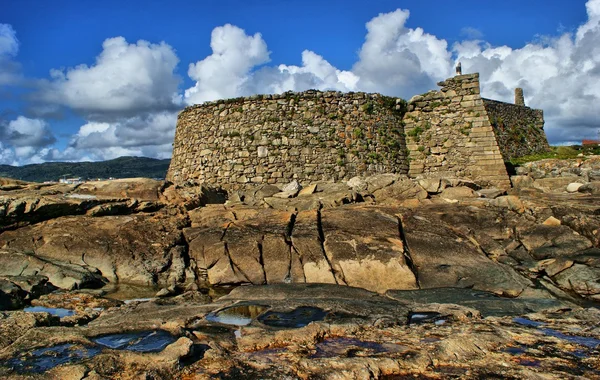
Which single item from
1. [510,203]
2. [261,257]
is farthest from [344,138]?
[261,257]

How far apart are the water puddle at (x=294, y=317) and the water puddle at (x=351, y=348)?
44.1 inches

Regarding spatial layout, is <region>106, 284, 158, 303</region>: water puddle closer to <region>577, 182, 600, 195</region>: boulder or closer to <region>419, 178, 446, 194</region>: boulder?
<region>419, 178, 446, 194</region>: boulder

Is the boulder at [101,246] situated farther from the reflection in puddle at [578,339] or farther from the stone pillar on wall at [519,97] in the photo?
the stone pillar on wall at [519,97]

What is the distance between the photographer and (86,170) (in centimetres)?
11281

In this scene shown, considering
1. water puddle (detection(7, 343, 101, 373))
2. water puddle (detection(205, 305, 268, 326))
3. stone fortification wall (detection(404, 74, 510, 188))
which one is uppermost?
stone fortification wall (detection(404, 74, 510, 188))

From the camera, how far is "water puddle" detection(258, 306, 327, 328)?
786 cm

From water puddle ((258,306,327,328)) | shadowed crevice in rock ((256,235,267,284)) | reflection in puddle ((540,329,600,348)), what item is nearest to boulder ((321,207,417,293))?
shadowed crevice in rock ((256,235,267,284))

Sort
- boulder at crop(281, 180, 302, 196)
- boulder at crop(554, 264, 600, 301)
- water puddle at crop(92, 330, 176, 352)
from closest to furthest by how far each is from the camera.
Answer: water puddle at crop(92, 330, 176, 352) < boulder at crop(554, 264, 600, 301) < boulder at crop(281, 180, 302, 196)

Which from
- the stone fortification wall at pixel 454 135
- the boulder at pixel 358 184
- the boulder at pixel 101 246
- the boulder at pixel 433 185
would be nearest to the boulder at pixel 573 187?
the stone fortification wall at pixel 454 135

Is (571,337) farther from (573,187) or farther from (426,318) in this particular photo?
(573,187)

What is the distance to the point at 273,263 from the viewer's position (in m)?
12.5

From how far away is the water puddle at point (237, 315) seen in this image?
813 cm

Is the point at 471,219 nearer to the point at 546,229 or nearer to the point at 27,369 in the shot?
the point at 546,229

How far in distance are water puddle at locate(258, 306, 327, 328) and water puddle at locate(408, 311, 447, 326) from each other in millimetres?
1588
